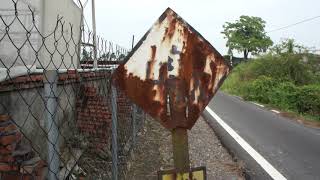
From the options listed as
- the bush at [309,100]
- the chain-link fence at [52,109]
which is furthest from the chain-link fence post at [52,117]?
the bush at [309,100]

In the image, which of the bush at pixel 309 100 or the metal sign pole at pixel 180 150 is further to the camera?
the bush at pixel 309 100

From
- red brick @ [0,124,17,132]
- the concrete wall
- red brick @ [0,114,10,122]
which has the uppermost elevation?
the concrete wall

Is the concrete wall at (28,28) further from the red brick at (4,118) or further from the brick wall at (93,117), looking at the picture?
the red brick at (4,118)

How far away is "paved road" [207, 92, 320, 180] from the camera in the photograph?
7126 millimetres

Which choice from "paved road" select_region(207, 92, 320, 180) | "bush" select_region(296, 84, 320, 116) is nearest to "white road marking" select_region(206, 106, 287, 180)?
"paved road" select_region(207, 92, 320, 180)

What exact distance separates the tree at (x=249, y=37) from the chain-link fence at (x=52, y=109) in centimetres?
4471

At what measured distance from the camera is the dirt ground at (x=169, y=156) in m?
6.37

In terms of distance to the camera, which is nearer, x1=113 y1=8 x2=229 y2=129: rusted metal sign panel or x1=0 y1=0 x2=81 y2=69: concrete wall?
x1=113 y1=8 x2=229 y2=129: rusted metal sign panel

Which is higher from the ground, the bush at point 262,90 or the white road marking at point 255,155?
the bush at point 262,90

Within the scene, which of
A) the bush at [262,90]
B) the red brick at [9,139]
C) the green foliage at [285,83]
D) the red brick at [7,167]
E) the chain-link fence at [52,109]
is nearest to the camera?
the chain-link fence at [52,109]

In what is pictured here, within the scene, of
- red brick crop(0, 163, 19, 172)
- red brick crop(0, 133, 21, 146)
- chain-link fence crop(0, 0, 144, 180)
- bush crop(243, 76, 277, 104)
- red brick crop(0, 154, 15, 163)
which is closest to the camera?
chain-link fence crop(0, 0, 144, 180)

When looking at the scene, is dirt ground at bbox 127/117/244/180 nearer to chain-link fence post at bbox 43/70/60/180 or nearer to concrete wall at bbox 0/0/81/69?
concrete wall at bbox 0/0/81/69

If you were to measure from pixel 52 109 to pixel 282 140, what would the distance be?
25.5 feet

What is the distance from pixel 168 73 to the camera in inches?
91.2
